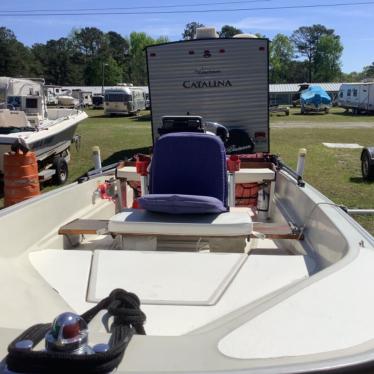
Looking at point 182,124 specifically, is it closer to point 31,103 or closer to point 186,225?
point 186,225

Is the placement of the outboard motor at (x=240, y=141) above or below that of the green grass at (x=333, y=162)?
above

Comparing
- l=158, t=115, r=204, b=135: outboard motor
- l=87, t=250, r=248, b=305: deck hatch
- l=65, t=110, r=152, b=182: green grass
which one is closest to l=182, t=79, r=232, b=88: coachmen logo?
l=65, t=110, r=152, b=182: green grass

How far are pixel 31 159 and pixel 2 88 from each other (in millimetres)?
5864

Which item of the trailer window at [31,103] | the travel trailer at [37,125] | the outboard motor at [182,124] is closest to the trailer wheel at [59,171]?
the travel trailer at [37,125]

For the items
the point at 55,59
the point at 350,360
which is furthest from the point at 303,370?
the point at 55,59

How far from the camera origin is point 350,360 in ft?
5.08

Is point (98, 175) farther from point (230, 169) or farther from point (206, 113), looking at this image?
point (206, 113)

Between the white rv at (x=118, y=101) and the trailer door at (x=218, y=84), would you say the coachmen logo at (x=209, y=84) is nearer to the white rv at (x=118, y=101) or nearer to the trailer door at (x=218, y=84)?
the trailer door at (x=218, y=84)

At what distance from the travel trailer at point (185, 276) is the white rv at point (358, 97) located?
32.8 meters

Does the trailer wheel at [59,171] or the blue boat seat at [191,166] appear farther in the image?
the trailer wheel at [59,171]

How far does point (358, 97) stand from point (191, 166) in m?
36.7

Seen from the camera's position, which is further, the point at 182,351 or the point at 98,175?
the point at 98,175

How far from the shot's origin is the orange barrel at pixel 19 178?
747 centimetres

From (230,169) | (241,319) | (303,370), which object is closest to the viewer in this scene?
(303,370)
